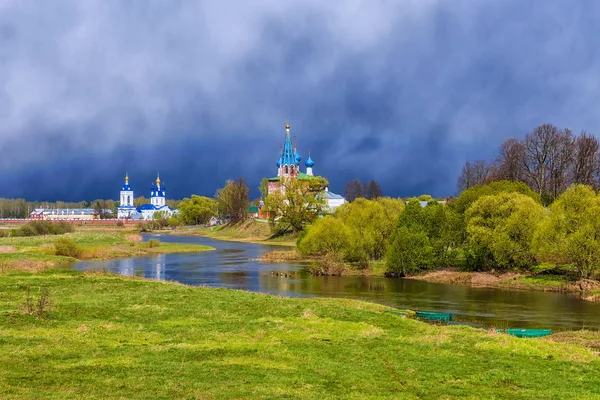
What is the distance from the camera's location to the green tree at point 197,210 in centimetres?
16975

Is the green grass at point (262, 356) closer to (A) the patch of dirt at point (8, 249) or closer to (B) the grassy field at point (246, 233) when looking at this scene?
(A) the patch of dirt at point (8, 249)

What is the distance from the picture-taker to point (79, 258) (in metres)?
70.2

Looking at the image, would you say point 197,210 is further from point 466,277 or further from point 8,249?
point 466,277

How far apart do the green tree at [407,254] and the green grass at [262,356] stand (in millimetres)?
27583

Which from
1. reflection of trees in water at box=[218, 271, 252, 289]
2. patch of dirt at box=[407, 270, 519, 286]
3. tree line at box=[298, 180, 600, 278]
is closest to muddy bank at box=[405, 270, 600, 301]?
patch of dirt at box=[407, 270, 519, 286]

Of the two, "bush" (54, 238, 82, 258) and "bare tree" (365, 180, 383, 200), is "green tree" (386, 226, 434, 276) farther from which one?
"bare tree" (365, 180, 383, 200)

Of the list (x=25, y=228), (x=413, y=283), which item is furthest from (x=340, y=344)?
(x=25, y=228)

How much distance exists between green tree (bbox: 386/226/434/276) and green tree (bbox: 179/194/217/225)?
119341 millimetres

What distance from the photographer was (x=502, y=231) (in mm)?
51500

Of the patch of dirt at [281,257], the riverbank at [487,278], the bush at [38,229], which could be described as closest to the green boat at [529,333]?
the riverbank at [487,278]

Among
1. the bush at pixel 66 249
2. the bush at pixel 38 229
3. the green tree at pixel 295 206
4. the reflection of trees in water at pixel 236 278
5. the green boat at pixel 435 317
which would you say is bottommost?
the green boat at pixel 435 317

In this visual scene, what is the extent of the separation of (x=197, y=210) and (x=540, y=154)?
106388 millimetres

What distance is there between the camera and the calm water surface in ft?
110

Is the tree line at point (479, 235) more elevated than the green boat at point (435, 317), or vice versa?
the tree line at point (479, 235)
